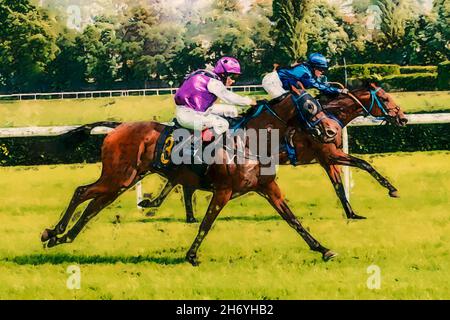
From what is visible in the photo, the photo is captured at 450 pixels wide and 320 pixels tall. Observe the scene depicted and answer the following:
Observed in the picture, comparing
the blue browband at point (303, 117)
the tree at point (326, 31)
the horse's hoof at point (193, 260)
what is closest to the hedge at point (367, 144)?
the blue browband at point (303, 117)

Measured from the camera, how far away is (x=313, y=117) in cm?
601

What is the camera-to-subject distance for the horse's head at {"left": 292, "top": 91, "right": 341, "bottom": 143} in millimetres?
5994

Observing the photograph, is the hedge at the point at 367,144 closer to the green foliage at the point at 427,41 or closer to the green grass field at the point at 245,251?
the green grass field at the point at 245,251

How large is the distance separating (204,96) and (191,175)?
0.67m

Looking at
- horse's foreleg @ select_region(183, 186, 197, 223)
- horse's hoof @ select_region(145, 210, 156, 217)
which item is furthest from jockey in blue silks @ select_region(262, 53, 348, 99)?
horse's hoof @ select_region(145, 210, 156, 217)

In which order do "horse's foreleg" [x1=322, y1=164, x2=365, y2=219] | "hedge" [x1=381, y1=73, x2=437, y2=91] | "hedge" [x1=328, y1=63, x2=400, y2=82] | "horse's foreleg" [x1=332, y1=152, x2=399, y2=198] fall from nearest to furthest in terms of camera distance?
"horse's foreleg" [x1=332, y1=152, x2=399, y2=198]
"horse's foreleg" [x1=322, y1=164, x2=365, y2=219]
"hedge" [x1=381, y1=73, x2=437, y2=91]
"hedge" [x1=328, y1=63, x2=400, y2=82]

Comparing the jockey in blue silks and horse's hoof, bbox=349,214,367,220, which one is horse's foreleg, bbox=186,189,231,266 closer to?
the jockey in blue silks

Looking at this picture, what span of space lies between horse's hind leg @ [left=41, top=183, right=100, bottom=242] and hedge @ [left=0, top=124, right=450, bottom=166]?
8.14 metres

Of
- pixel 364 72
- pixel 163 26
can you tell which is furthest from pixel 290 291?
pixel 163 26

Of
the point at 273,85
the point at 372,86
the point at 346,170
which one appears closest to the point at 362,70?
the point at 346,170

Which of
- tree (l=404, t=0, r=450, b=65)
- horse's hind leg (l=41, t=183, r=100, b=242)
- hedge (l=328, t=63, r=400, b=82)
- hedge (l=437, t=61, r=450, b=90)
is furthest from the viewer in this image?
tree (l=404, t=0, r=450, b=65)

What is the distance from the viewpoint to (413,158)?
13812 millimetres

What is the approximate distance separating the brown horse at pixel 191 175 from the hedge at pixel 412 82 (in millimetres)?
21147

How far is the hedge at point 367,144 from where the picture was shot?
1458 cm
